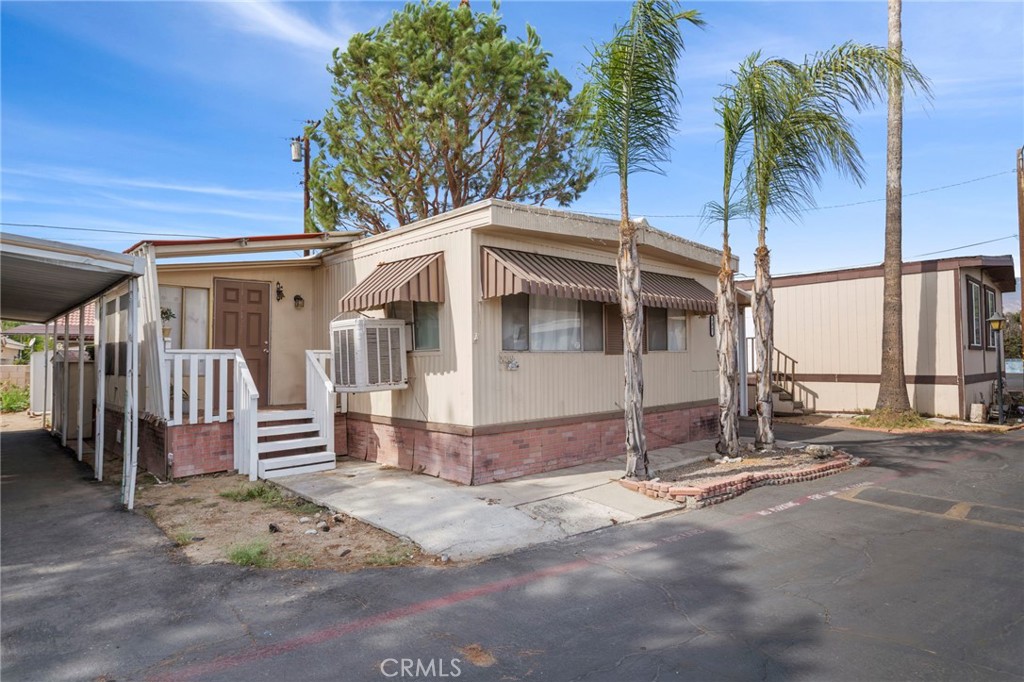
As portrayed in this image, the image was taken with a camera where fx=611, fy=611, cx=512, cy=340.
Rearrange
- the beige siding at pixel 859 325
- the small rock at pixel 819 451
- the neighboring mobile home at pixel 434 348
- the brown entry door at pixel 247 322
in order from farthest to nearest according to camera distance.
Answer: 1. the beige siding at pixel 859 325
2. the brown entry door at pixel 247 322
3. the small rock at pixel 819 451
4. the neighboring mobile home at pixel 434 348

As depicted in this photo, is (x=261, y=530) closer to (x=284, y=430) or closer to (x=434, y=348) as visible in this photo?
(x=284, y=430)

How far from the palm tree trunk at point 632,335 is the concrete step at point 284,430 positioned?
15.2 ft

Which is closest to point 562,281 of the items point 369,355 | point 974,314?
point 369,355

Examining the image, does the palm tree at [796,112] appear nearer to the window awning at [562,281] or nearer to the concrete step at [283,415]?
the window awning at [562,281]

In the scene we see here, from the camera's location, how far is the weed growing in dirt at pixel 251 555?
4.99 metres

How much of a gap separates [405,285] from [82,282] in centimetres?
396

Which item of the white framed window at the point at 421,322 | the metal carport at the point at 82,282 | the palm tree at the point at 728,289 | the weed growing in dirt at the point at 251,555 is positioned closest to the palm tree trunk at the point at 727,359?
the palm tree at the point at 728,289

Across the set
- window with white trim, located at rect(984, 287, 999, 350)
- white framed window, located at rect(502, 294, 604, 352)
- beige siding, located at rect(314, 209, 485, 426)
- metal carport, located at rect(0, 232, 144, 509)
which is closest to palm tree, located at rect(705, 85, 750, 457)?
white framed window, located at rect(502, 294, 604, 352)

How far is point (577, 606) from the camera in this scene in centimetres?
420

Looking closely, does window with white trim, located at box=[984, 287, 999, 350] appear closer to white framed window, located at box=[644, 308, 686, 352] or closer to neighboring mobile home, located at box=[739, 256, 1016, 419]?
neighboring mobile home, located at box=[739, 256, 1016, 419]

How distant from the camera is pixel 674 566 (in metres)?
4.96

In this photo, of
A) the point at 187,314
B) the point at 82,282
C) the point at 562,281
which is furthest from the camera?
the point at 187,314

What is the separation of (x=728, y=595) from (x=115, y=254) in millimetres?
6585

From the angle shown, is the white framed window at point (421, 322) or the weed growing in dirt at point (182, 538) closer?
the weed growing in dirt at point (182, 538)
